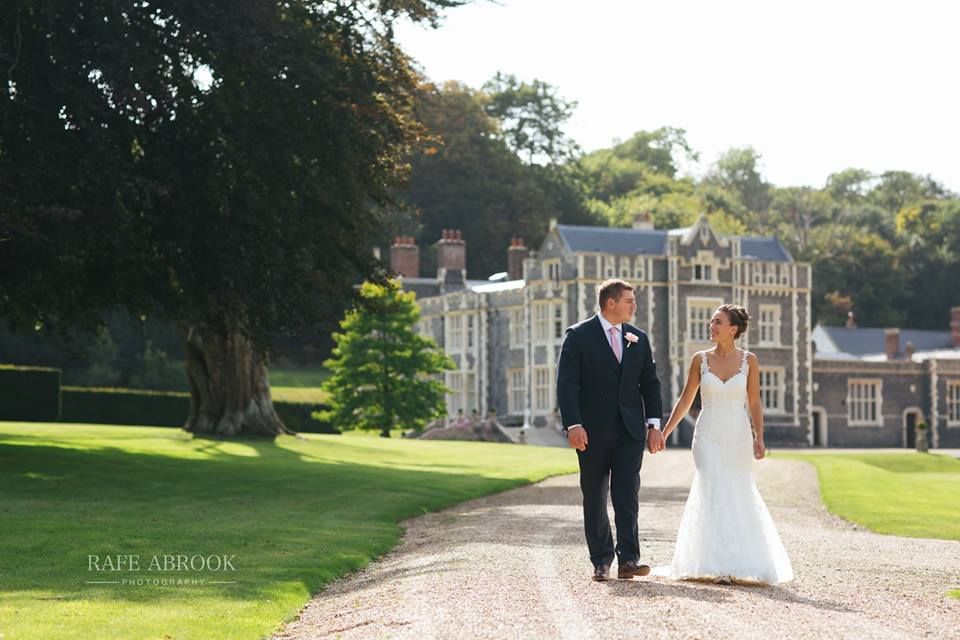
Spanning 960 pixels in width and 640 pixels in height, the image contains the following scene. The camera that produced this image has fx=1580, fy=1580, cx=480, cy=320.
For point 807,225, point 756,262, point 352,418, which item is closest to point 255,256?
point 352,418

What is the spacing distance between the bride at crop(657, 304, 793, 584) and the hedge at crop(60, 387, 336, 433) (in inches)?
1713

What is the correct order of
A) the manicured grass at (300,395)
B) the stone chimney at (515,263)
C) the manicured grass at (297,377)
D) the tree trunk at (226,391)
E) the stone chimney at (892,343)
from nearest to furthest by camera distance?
the tree trunk at (226,391), the manicured grass at (300,395), the stone chimney at (515,263), the stone chimney at (892,343), the manicured grass at (297,377)

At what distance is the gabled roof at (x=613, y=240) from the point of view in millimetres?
62375

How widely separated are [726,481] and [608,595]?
166 centimetres

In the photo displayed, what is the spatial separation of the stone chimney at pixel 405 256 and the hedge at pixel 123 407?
19416mm

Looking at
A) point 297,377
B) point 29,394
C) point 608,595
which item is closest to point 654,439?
point 608,595

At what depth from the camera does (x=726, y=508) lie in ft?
37.4

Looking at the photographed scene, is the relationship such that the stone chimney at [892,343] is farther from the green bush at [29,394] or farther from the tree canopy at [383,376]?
the green bush at [29,394]

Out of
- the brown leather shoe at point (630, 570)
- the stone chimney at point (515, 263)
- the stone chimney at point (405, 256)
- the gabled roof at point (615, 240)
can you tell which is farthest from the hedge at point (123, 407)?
the brown leather shoe at point (630, 570)

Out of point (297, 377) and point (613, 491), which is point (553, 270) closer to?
point (297, 377)

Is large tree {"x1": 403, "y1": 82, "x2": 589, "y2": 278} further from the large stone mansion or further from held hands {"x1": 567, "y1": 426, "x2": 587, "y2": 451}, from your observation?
held hands {"x1": 567, "y1": 426, "x2": 587, "y2": 451}

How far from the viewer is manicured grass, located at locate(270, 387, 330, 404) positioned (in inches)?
2563

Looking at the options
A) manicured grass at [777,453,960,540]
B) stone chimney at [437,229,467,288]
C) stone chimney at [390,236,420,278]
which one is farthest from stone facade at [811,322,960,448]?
manicured grass at [777,453,960,540]

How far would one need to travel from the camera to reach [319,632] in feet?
32.4
